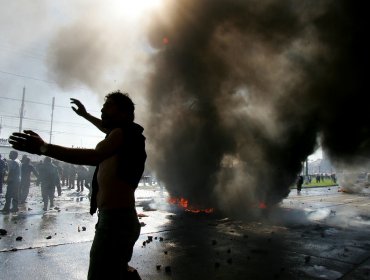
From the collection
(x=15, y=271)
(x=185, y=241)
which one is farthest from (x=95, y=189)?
(x=185, y=241)

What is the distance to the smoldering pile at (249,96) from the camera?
9.70 m

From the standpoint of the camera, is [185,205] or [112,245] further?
[185,205]

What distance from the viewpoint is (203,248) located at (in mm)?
4957

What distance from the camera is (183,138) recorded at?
11.1 m

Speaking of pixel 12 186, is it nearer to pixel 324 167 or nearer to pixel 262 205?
pixel 262 205

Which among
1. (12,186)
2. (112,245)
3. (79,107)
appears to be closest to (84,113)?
(79,107)

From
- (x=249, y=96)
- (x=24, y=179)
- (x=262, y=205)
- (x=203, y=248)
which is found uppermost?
(x=249, y=96)

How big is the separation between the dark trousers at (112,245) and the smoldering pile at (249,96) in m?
7.60

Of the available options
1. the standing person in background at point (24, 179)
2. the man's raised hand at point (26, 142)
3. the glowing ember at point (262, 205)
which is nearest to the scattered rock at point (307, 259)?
the man's raised hand at point (26, 142)

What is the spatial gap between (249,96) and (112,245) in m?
10.6

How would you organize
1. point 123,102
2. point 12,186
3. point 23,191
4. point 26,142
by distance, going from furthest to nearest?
point 23,191 < point 12,186 < point 123,102 < point 26,142

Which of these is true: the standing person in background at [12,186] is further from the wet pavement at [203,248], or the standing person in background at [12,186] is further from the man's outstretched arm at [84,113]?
the man's outstretched arm at [84,113]

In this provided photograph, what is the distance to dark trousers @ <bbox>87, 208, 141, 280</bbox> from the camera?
6.16 feet

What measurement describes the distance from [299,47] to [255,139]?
335 cm
